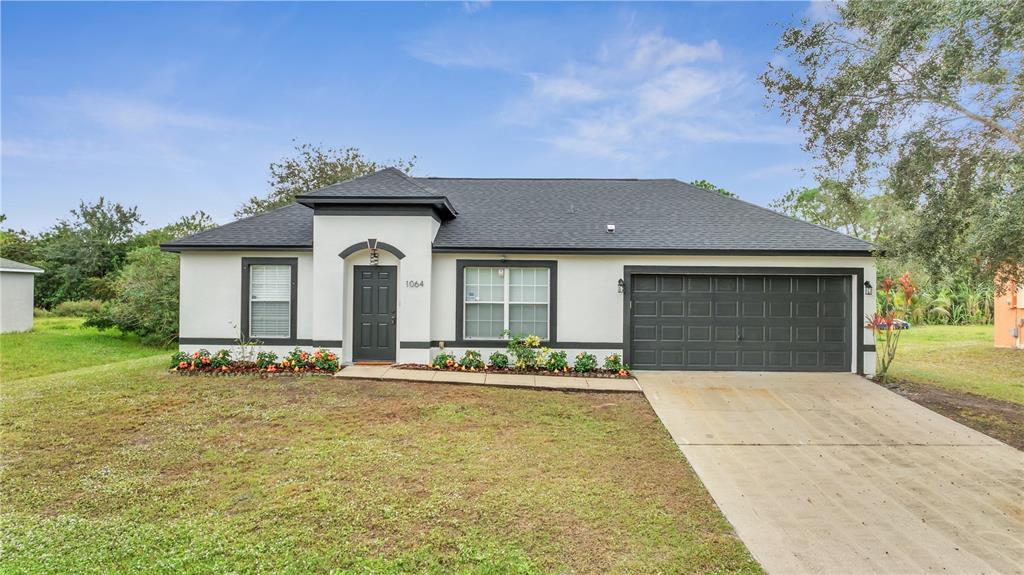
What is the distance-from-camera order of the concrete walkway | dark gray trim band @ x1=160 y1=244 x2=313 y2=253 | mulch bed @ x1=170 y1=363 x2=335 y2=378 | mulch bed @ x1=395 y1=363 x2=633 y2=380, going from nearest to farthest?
the concrete walkway < mulch bed @ x1=170 y1=363 x2=335 y2=378 < mulch bed @ x1=395 y1=363 x2=633 y2=380 < dark gray trim band @ x1=160 y1=244 x2=313 y2=253

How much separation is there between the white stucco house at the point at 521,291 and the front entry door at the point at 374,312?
0.10ft

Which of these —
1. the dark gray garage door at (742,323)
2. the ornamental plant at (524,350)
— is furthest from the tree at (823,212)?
the ornamental plant at (524,350)

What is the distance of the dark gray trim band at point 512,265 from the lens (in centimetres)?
1029

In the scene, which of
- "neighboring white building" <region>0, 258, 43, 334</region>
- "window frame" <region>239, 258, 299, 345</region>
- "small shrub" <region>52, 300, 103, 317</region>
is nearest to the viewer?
"window frame" <region>239, 258, 299, 345</region>

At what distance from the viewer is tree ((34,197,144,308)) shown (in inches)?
1117

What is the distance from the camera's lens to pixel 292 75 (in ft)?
50.6

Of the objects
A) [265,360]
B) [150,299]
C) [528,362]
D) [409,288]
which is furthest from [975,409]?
[150,299]

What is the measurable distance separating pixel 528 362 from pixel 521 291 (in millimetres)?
1559

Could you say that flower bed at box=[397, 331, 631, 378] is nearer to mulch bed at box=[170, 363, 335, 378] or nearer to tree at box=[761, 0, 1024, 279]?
mulch bed at box=[170, 363, 335, 378]

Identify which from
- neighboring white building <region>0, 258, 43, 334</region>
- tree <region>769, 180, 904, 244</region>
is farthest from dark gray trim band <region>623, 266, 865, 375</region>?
neighboring white building <region>0, 258, 43, 334</region>

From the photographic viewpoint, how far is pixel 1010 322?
1564cm

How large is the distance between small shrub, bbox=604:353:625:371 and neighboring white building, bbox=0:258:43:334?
23.7m

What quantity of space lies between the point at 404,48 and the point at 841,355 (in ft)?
47.2

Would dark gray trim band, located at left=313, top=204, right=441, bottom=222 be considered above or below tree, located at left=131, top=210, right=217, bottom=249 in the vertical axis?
below
